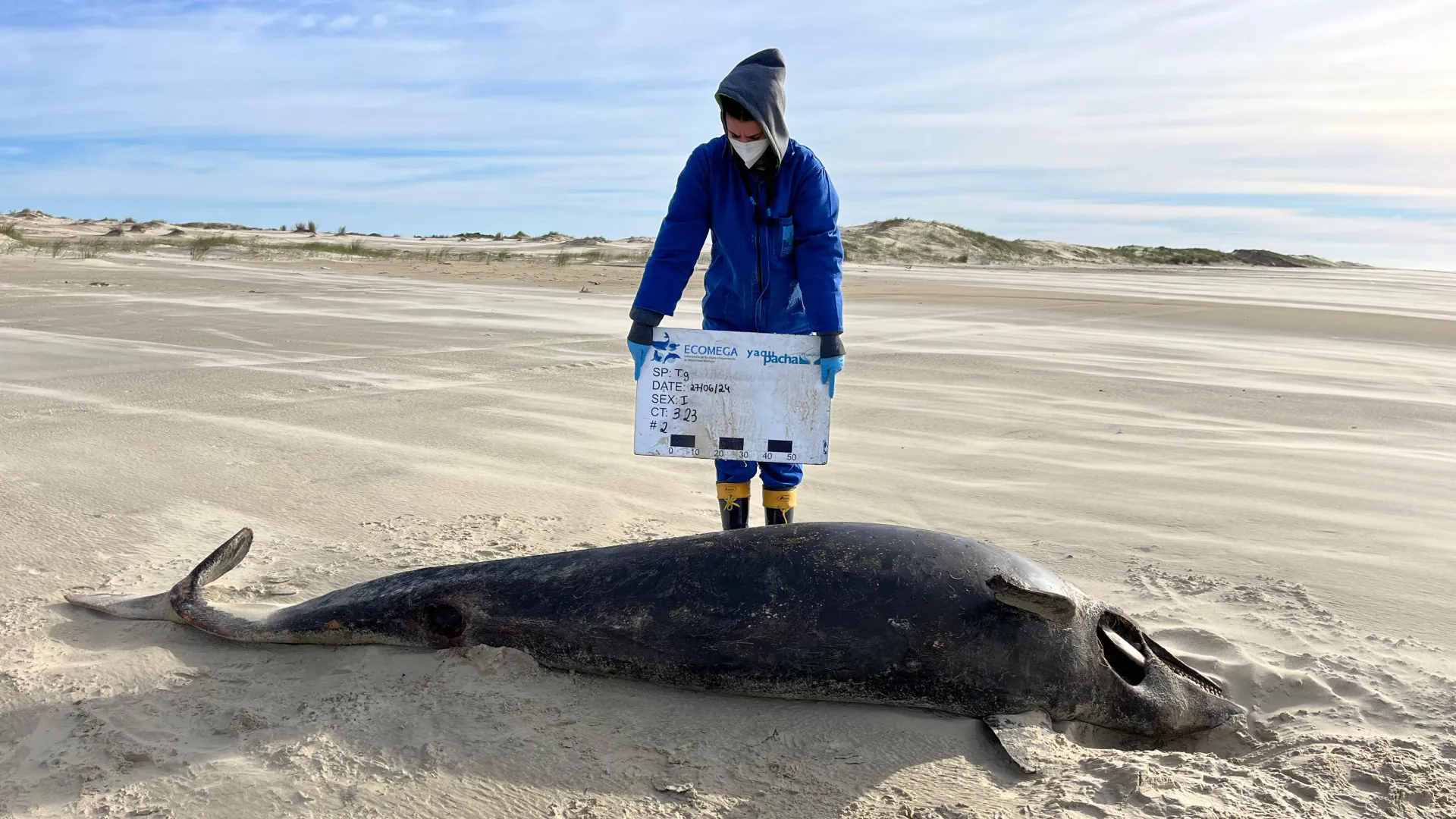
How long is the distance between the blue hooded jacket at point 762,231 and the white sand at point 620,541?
1300 mm

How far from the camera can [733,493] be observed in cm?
465

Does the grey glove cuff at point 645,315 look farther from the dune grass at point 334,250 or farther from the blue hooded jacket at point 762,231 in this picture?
the dune grass at point 334,250

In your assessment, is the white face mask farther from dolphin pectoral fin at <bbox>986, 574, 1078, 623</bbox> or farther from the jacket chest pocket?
dolphin pectoral fin at <bbox>986, 574, 1078, 623</bbox>

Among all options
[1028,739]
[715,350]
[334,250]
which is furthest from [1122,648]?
[334,250]

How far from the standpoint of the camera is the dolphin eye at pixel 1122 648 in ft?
11.4

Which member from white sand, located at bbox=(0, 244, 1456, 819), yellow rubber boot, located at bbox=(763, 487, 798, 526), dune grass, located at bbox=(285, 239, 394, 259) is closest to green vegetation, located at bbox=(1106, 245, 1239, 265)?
dune grass, located at bbox=(285, 239, 394, 259)

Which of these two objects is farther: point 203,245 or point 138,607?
point 203,245

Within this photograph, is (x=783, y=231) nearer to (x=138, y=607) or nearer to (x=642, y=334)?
(x=642, y=334)

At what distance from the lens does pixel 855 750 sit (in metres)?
3.11

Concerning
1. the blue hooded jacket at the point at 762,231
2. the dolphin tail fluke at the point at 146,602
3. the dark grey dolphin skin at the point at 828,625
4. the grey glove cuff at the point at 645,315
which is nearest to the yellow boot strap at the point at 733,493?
the blue hooded jacket at the point at 762,231

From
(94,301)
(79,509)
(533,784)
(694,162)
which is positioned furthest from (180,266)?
(533,784)

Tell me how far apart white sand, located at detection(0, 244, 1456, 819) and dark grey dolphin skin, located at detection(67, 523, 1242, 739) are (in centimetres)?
11

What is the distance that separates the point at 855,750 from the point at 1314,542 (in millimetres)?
3061

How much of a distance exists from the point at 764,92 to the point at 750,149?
0.76ft
